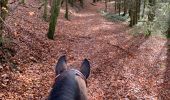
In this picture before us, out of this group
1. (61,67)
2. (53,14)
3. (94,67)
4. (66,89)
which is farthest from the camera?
(53,14)

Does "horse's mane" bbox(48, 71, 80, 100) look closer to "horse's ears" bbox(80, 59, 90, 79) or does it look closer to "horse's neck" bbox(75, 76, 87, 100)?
"horse's neck" bbox(75, 76, 87, 100)

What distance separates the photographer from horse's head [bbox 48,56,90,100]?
3004 mm

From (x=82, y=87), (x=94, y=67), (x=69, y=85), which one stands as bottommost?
(x=94, y=67)

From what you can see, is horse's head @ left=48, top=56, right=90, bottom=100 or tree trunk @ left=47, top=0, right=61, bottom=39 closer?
horse's head @ left=48, top=56, right=90, bottom=100

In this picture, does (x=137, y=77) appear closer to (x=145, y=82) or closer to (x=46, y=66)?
(x=145, y=82)

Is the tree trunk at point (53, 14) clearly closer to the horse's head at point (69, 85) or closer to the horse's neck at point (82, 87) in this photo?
the horse's head at point (69, 85)

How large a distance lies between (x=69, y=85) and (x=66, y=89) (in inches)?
5.0

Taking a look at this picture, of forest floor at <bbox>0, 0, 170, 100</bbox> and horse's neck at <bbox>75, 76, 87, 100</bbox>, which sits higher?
horse's neck at <bbox>75, 76, 87, 100</bbox>

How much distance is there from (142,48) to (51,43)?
6901 mm

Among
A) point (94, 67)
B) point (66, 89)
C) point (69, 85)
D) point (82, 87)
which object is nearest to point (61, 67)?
point (82, 87)

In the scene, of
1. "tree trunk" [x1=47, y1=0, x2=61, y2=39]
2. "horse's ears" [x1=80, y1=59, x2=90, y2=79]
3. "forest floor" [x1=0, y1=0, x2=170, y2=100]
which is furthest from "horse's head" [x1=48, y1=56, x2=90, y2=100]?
"tree trunk" [x1=47, y1=0, x2=61, y2=39]

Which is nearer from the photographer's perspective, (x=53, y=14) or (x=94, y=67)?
(x=94, y=67)

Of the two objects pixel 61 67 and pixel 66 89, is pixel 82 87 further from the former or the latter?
pixel 61 67

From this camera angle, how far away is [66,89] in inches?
121
